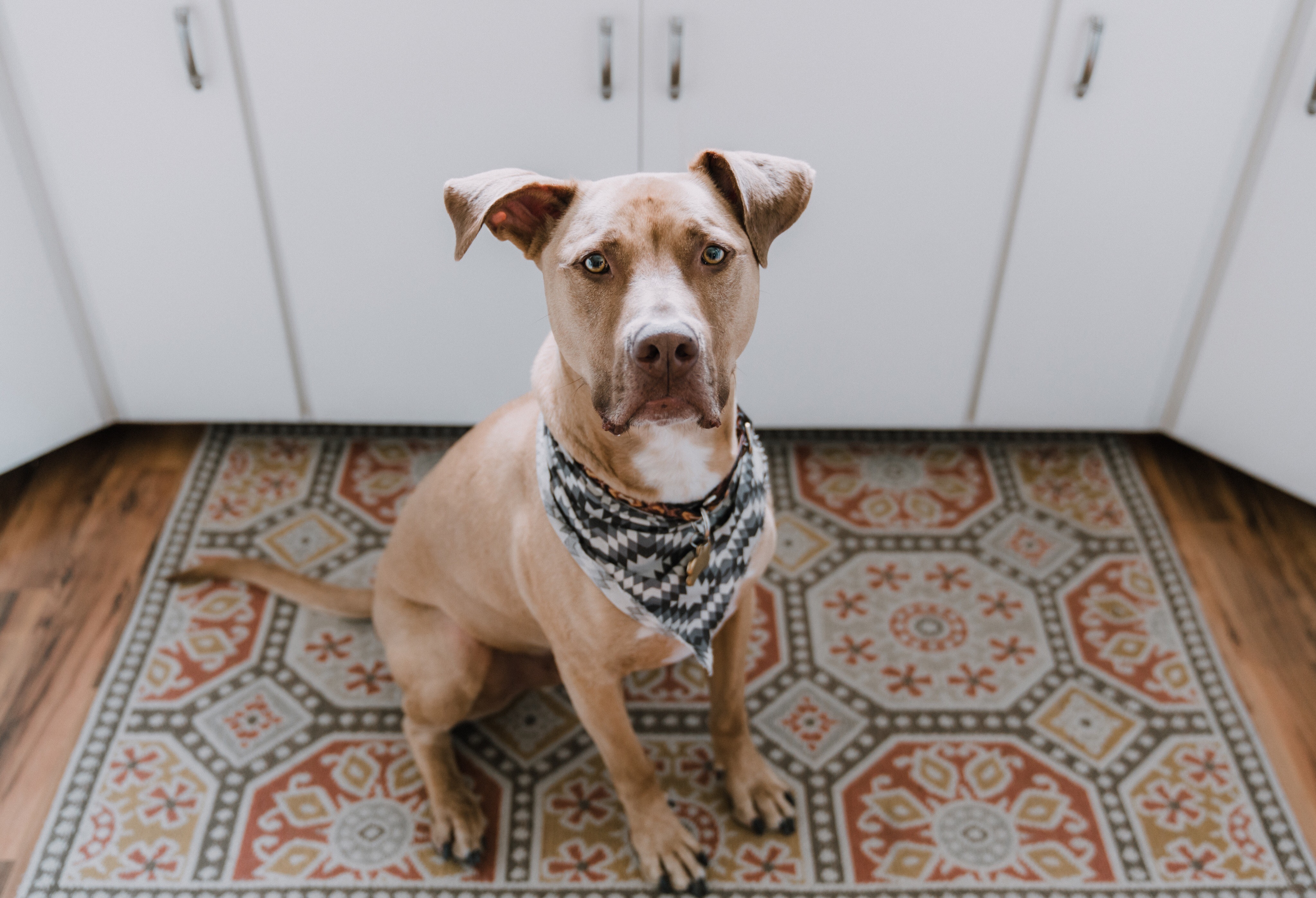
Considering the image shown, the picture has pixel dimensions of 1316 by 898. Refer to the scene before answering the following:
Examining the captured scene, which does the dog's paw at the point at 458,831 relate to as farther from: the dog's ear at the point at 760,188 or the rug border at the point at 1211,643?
the rug border at the point at 1211,643

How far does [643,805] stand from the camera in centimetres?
187

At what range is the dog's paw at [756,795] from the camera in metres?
1.93

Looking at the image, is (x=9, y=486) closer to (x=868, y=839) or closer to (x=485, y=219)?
(x=485, y=219)

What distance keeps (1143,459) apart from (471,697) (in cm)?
185

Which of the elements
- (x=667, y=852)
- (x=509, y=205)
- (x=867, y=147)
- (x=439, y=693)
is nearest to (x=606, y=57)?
(x=867, y=147)

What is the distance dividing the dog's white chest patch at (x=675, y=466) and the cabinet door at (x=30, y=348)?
1627 millimetres

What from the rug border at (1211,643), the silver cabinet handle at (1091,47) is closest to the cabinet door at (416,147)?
the silver cabinet handle at (1091,47)

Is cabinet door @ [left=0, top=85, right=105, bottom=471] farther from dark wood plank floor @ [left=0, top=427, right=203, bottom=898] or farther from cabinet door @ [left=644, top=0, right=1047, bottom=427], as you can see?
cabinet door @ [left=644, top=0, right=1047, bottom=427]

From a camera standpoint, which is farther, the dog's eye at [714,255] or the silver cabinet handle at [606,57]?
the silver cabinet handle at [606,57]

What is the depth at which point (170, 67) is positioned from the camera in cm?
213

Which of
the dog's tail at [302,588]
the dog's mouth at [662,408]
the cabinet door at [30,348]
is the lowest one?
the dog's tail at [302,588]

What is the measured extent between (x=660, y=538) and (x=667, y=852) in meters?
0.63

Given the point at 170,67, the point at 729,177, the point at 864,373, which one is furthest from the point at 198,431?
the point at 729,177

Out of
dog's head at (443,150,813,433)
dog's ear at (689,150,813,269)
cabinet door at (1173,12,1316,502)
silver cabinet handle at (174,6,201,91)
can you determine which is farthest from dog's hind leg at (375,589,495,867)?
cabinet door at (1173,12,1316,502)
